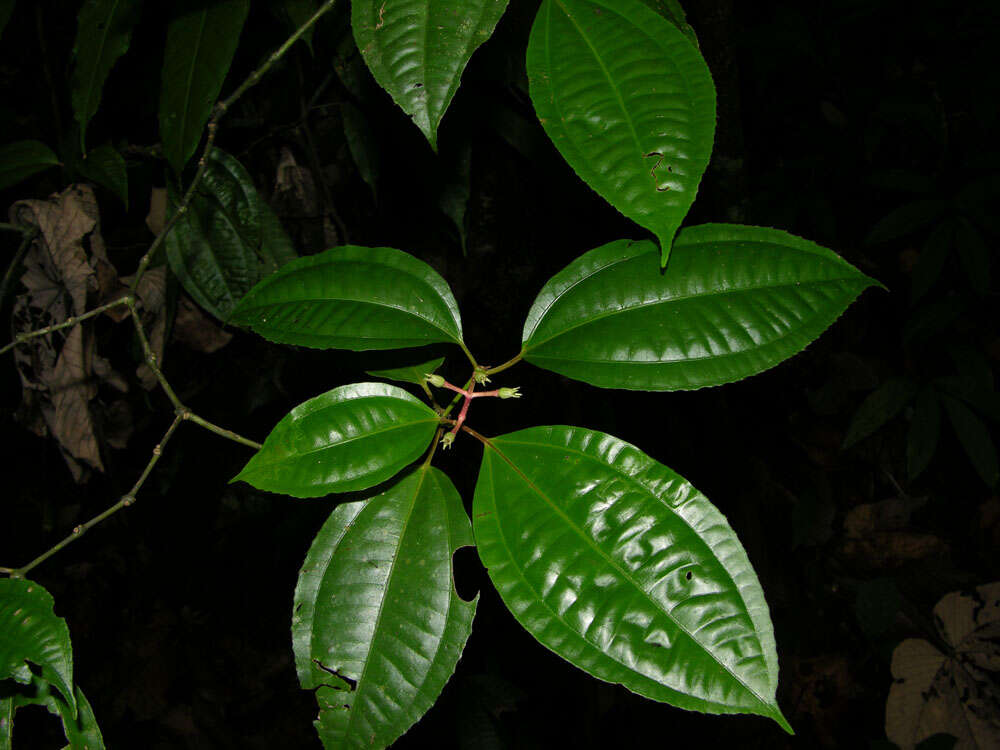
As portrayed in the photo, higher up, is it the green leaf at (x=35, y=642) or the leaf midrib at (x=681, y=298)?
the leaf midrib at (x=681, y=298)

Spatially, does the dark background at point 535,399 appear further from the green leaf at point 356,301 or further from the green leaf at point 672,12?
the green leaf at point 672,12

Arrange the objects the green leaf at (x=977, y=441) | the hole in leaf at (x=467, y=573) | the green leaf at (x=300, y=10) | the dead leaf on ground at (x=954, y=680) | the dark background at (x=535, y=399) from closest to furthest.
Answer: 1. the green leaf at (x=300, y=10)
2. the dark background at (x=535, y=399)
3. the hole in leaf at (x=467, y=573)
4. the dead leaf on ground at (x=954, y=680)
5. the green leaf at (x=977, y=441)

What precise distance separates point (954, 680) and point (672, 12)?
191 centimetres

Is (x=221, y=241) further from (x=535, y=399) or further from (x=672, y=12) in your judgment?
(x=672, y=12)

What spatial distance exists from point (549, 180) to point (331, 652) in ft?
3.10

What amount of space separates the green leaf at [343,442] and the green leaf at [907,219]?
1.77 metres

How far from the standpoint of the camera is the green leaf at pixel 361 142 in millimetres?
1165

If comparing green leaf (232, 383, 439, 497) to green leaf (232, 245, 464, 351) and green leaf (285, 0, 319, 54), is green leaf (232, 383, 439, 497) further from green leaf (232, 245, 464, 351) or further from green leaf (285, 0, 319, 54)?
green leaf (285, 0, 319, 54)

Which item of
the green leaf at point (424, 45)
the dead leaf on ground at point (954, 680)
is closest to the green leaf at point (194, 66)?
the green leaf at point (424, 45)

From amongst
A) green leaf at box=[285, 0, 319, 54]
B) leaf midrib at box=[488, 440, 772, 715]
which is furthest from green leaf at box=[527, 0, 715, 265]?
green leaf at box=[285, 0, 319, 54]

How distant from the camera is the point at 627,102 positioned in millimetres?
545

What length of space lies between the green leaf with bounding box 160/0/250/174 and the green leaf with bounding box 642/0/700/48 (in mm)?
538

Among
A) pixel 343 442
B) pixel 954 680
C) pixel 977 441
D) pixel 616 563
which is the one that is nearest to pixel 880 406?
pixel 977 441

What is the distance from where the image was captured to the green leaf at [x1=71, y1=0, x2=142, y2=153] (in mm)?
888
